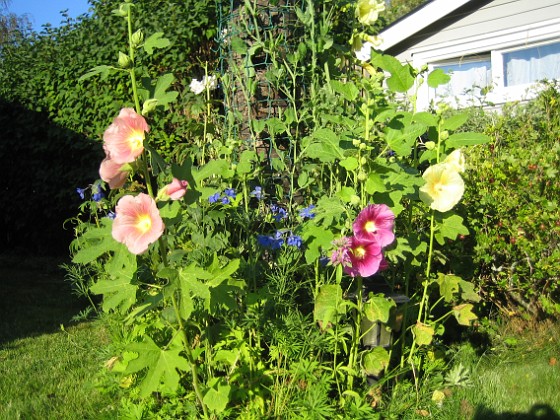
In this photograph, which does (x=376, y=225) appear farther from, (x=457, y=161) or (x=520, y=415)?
(x=520, y=415)

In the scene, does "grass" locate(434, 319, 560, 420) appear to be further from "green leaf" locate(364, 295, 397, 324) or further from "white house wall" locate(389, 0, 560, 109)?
"white house wall" locate(389, 0, 560, 109)

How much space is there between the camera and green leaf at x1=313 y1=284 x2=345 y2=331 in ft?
8.23

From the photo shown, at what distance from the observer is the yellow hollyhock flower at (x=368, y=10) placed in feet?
9.66

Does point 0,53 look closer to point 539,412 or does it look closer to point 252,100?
point 252,100

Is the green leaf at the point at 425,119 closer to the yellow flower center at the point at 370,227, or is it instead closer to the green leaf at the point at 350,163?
the green leaf at the point at 350,163

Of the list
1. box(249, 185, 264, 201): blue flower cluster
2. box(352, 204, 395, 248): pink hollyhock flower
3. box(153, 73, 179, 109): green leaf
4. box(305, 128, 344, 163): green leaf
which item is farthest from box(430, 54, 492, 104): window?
box(153, 73, 179, 109): green leaf

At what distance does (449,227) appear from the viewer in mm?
2781

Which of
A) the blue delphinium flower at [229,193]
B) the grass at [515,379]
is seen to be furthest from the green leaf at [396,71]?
the grass at [515,379]

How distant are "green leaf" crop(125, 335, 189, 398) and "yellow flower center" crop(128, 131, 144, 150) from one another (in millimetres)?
676

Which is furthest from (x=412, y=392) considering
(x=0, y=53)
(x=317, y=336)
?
(x=0, y=53)

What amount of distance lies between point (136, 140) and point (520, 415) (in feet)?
7.22

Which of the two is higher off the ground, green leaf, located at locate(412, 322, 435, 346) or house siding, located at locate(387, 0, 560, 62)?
house siding, located at locate(387, 0, 560, 62)

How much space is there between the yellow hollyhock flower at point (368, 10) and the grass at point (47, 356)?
213 cm

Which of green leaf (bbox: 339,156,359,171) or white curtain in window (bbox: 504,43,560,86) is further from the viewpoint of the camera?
white curtain in window (bbox: 504,43,560,86)
